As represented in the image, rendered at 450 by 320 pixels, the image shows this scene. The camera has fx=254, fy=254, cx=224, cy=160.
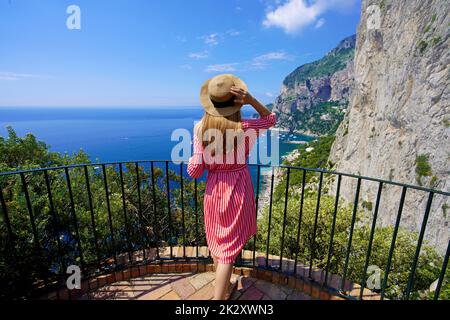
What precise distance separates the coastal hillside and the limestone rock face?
8325cm

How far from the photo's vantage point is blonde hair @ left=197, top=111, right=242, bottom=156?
1846mm

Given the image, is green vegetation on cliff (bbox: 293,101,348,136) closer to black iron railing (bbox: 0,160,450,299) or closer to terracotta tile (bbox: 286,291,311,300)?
black iron railing (bbox: 0,160,450,299)

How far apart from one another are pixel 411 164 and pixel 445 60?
8183mm

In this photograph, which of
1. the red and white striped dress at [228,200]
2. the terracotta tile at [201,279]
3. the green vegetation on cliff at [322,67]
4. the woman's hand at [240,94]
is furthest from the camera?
the green vegetation on cliff at [322,67]

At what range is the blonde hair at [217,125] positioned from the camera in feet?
6.06

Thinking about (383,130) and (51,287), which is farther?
(383,130)

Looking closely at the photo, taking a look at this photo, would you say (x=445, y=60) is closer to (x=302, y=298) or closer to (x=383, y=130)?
(x=383, y=130)

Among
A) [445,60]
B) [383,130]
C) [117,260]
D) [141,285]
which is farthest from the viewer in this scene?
[383,130]

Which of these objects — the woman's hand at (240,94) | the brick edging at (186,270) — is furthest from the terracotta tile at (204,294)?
the woman's hand at (240,94)

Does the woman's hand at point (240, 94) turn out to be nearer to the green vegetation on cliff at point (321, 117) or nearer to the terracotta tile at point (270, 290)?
the terracotta tile at point (270, 290)

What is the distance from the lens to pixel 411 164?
66.9 ft

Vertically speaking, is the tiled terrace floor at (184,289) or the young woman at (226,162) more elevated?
the young woman at (226,162)
